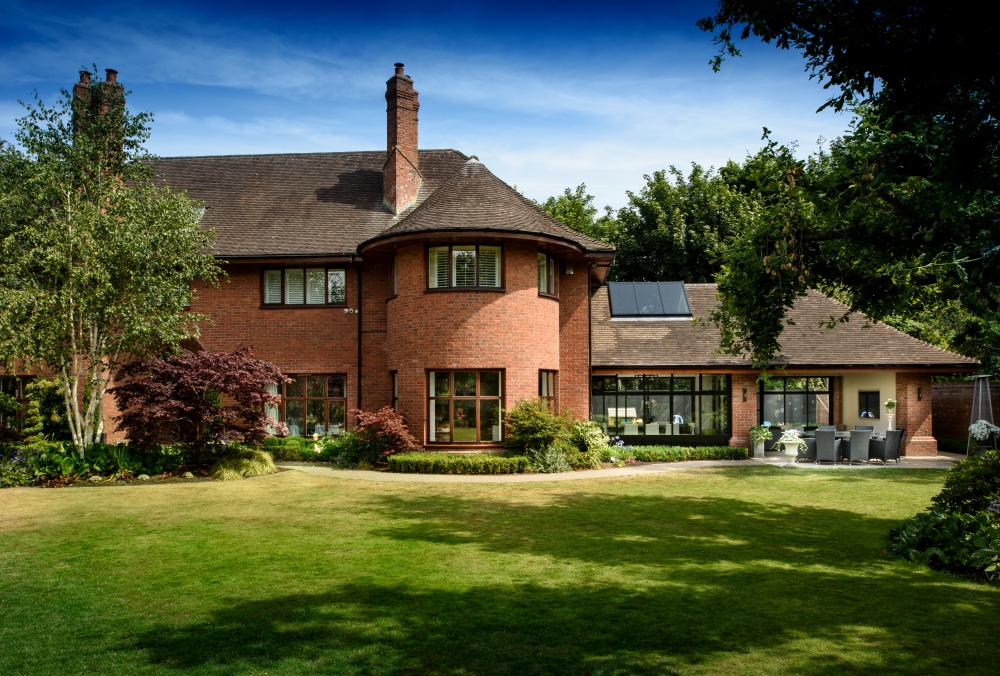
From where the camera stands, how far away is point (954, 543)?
8406 mm

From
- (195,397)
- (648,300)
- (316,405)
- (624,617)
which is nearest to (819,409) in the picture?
(648,300)

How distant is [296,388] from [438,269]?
6.00m

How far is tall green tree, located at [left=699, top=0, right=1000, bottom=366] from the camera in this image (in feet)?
19.8

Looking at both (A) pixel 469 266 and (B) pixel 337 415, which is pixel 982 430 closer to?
(A) pixel 469 266

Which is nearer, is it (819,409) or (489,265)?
(489,265)

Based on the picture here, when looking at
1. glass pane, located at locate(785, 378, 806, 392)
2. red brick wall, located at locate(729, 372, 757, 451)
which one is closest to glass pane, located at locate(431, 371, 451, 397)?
red brick wall, located at locate(729, 372, 757, 451)

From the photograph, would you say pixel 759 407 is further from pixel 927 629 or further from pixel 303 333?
pixel 927 629

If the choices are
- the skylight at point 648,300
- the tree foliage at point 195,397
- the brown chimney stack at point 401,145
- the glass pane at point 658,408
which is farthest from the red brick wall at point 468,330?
the skylight at point 648,300

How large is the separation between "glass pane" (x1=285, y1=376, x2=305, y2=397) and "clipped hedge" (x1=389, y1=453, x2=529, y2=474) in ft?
17.5

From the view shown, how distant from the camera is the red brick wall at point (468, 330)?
18.5 metres

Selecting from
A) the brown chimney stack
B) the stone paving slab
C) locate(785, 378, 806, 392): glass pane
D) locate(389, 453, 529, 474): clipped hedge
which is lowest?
the stone paving slab

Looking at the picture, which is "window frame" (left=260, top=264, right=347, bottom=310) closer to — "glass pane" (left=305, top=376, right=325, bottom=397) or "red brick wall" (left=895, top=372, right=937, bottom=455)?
"glass pane" (left=305, top=376, right=325, bottom=397)

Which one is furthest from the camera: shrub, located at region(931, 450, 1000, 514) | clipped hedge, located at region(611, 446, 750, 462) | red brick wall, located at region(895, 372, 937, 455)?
red brick wall, located at region(895, 372, 937, 455)

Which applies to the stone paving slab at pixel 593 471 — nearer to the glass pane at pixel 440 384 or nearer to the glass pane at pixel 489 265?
the glass pane at pixel 440 384
